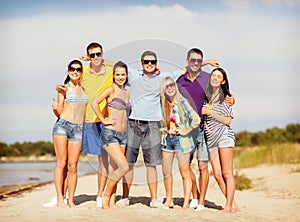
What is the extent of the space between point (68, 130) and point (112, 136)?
0.68 m

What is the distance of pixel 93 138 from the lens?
7.70 metres

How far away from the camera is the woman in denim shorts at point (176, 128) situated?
7.48 metres

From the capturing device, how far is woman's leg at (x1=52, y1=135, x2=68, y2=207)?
7637mm

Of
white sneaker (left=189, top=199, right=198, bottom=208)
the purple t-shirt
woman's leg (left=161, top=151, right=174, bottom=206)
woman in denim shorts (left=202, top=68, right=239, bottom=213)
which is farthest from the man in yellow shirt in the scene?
woman in denim shorts (left=202, top=68, right=239, bottom=213)

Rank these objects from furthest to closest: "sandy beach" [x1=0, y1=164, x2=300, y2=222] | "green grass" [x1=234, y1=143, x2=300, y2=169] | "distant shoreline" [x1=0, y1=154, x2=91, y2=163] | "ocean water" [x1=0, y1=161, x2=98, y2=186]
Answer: "distant shoreline" [x1=0, y1=154, x2=91, y2=163]
"ocean water" [x1=0, y1=161, x2=98, y2=186]
"green grass" [x1=234, y1=143, x2=300, y2=169]
"sandy beach" [x1=0, y1=164, x2=300, y2=222]

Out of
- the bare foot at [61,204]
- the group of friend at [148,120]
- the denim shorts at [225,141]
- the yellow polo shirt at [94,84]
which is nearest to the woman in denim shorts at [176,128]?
the group of friend at [148,120]

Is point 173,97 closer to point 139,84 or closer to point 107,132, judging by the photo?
point 139,84

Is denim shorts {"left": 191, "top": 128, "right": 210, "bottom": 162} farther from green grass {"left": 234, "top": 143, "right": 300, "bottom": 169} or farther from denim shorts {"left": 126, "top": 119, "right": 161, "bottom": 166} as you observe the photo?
green grass {"left": 234, "top": 143, "right": 300, "bottom": 169}

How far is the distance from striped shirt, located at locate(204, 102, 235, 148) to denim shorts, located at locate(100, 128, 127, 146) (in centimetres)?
117

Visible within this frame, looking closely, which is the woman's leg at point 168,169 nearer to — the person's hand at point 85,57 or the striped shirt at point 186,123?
the striped shirt at point 186,123

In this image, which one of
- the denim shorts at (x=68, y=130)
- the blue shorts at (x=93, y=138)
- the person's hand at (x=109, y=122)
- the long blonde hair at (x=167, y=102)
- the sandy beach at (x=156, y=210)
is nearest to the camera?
the sandy beach at (x=156, y=210)

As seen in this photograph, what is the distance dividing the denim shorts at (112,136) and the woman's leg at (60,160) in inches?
23.7

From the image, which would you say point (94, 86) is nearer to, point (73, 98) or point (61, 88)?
point (73, 98)

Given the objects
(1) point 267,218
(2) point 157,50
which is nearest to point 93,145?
(2) point 157,50
